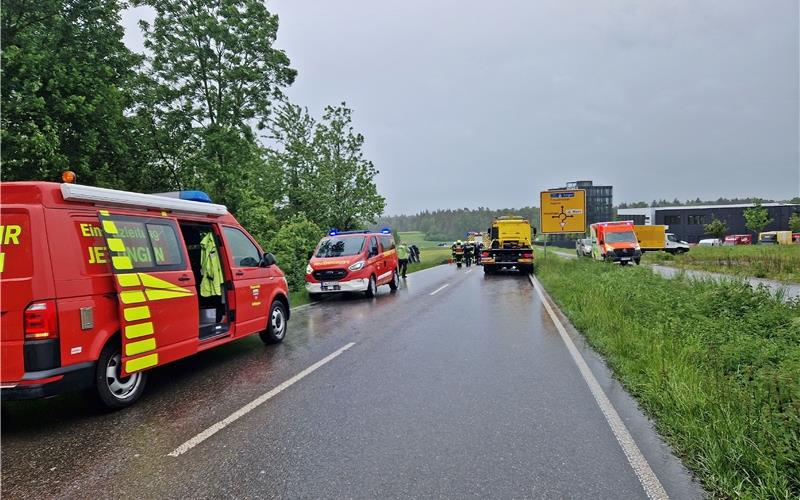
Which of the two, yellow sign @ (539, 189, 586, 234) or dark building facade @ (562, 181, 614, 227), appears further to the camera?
dark building facade @ (562, 181, 614, 227)

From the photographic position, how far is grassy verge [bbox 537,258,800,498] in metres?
3.13

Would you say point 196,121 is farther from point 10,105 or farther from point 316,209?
point 10,105

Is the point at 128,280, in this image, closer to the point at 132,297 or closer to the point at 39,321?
the point at 132,297

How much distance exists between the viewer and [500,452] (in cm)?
364

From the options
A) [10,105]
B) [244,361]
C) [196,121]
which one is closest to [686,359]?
[244,361]

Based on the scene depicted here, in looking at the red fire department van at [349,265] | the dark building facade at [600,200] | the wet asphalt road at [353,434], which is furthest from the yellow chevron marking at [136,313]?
the dark building facade at [600,200]

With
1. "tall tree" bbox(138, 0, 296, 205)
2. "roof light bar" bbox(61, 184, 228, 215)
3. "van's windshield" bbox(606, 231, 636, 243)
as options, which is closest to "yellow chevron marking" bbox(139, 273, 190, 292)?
"roof light bar" bbox(61, 184, 228, 215)

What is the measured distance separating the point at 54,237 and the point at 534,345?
6419mm

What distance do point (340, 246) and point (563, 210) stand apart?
15.4 meters

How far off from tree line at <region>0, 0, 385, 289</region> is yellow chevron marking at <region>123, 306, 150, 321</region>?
974 centimetres

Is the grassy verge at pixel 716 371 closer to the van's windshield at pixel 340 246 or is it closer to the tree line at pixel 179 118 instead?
the van's windshield at pixel 340 246

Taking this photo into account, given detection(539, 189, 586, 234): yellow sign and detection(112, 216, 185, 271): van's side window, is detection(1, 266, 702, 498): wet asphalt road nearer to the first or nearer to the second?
detection(112, 216, 185, 271): van's side window

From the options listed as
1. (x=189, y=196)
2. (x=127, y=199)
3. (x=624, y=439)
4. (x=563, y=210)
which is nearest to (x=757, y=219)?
(x=563, y=210)

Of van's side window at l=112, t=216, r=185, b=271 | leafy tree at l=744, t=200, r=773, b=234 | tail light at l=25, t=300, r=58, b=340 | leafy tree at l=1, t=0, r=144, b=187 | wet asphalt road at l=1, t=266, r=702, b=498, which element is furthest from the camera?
leafy tree at l=744, t=200, r=773, b=234
